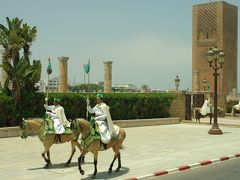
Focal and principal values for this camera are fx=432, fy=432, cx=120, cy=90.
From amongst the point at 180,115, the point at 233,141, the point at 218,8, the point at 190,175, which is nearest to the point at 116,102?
the point at 180,115

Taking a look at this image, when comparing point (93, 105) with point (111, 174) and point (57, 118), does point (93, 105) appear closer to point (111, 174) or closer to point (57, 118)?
point (57, 118)

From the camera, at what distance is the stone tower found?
297ft

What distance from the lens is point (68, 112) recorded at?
909 inches

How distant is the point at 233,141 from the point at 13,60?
35.8ft

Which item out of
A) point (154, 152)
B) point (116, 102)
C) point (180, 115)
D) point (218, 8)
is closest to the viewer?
point (154, 152)

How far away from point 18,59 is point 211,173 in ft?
40.6

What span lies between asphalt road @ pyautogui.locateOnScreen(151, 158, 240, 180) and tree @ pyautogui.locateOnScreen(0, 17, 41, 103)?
10.9 metres

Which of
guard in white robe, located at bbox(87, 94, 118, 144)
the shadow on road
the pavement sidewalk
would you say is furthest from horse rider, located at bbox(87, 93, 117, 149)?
the pavement sidewalk

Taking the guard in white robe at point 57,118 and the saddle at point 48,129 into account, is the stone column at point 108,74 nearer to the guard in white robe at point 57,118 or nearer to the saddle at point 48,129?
the guard in white robe at point 57,118

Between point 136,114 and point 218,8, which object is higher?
point 218,8

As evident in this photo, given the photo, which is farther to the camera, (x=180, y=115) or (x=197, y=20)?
(x=197, y=20)

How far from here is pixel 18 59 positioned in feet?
68.8

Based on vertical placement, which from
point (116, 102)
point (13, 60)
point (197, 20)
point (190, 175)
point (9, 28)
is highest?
point (197, 20)

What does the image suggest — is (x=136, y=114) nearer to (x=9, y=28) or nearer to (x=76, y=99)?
(x=76, y=99)
